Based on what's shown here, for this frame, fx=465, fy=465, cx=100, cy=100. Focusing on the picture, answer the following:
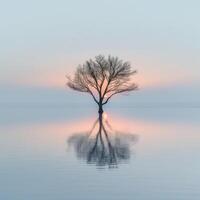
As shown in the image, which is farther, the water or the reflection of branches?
the reflection of branches

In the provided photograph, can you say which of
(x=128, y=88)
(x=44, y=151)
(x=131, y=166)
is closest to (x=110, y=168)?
(x=131, y=166)

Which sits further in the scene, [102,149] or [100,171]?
[102,149]

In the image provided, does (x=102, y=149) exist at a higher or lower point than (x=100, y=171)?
higher

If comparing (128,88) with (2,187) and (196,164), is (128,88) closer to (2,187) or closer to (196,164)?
(196,164)

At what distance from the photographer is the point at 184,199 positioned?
38.0ft

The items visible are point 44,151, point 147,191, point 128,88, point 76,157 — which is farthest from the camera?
point 128,88

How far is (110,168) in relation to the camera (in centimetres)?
1658

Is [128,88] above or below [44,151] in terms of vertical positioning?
above

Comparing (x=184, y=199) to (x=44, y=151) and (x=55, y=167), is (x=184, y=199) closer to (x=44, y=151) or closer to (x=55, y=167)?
(x=55, y=167)

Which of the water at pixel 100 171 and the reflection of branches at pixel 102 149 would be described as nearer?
the water at pixel 100 171

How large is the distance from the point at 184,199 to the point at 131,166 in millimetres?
5452

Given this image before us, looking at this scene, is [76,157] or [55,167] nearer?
[55,167]

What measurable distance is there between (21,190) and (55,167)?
13.6 ft

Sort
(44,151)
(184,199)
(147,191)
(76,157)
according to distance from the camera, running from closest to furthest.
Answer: (184,199)
(147,191)
(76,157)
(44,151)
